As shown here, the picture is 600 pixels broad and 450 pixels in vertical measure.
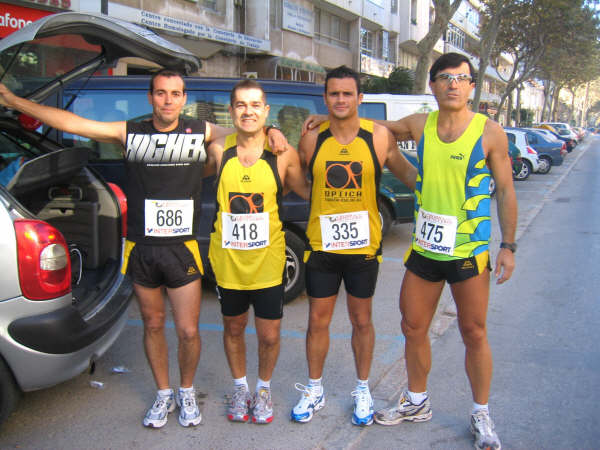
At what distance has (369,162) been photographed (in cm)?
298

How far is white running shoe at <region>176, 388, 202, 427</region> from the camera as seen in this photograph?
10.1 feet

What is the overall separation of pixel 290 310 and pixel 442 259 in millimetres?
2431

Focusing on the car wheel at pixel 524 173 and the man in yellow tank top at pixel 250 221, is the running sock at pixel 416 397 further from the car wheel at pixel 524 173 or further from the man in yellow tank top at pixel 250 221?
the car wheel at pixel 524 173

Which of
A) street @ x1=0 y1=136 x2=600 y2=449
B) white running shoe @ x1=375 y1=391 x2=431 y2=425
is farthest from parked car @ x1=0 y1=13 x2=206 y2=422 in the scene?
white running shoe @ x1=375 y1=391 x2=431 y2=425

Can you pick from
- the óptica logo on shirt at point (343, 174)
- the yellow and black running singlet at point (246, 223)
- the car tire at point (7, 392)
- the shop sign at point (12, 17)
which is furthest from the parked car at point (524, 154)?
the car tire at point (7, 392)

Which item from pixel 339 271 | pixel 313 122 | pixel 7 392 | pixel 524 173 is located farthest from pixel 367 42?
pixel 7 392

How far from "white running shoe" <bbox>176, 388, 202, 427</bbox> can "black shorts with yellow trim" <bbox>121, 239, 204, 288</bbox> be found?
0.67m

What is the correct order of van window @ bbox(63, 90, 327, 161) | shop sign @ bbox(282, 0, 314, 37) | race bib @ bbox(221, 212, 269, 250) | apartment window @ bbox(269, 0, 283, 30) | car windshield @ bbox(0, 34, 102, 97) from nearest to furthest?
race bib @ bbox(221, 212, 269, 250) < car windshield @ bbox(0, 34, 102, 97) < van window @ bbox(63, 90, 327, 161) < apartment window @ bbox(269, 0, 283, 30) < shop sign @ bbox(282, 0, 314, 37)

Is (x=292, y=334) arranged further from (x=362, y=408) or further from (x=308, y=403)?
(x=362, y=408)

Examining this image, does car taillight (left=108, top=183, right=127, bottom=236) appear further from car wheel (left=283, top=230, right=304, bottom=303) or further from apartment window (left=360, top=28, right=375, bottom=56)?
apartment window (left=360, top=28, right=375, bottom=56)

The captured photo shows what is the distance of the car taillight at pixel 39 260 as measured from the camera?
105 inches

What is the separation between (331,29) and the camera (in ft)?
85.6

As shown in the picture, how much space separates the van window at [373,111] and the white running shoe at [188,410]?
5.01 m

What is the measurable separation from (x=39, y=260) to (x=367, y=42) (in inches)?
1179
